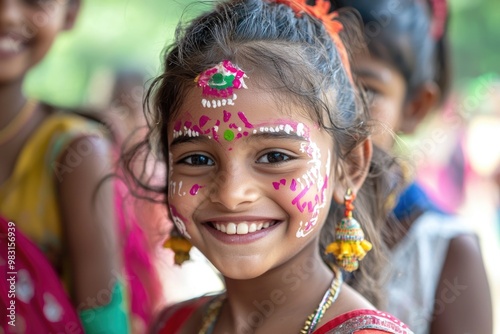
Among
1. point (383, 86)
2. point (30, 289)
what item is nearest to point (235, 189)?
point (30, 289)

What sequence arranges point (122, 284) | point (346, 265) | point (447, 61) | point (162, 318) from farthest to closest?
point (447, 61)
point (122, 284)
point (162, 318)
point (346, 265)

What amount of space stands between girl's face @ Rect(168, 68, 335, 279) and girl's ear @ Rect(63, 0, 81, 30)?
3.26 ft

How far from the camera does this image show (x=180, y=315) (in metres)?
1.84

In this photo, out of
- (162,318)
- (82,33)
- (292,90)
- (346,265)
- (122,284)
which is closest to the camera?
(292,90)

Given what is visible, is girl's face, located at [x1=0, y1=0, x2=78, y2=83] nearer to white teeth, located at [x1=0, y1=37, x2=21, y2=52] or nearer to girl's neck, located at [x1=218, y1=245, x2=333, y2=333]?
white teeth, located at [x1=0, y1=37, x2=21, y2=52]

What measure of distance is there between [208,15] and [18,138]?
2.69 feet

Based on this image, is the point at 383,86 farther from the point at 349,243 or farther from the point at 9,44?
the point at 9,44

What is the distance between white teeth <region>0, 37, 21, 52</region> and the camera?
215cm

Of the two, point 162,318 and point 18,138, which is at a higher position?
point 18,138

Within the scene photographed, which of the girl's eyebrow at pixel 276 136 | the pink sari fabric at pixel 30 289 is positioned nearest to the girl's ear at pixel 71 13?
the pink sari fabric at pixel 30 289

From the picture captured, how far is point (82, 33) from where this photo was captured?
5.18 metres

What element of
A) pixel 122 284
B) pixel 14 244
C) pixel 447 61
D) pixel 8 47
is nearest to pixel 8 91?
pixel 8 47

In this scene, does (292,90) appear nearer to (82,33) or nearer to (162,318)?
(162,318)

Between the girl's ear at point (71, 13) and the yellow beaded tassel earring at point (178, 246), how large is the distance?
3.15 feet
